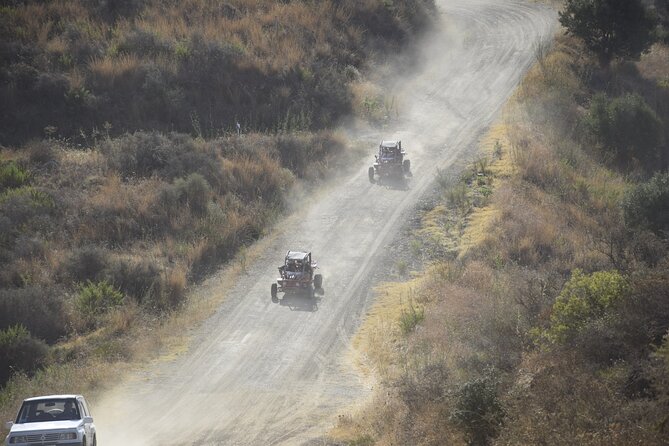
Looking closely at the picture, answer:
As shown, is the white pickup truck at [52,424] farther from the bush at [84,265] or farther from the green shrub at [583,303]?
the bush at [84,265]

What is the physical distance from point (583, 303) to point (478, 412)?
3.77 metres

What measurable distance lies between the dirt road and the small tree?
31.7ft

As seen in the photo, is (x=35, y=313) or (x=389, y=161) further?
(x=389, y=161)

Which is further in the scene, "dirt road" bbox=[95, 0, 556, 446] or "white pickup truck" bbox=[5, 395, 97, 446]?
"dirt road" bbox=[95, 0, 556, 446]

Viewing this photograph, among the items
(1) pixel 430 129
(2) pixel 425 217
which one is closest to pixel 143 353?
(2) pixel 425 217

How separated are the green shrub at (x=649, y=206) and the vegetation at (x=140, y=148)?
1560 centimetres

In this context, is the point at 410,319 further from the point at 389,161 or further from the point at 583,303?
the point at 389,161

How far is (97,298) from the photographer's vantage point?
2716cm

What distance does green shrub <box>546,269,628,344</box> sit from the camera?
619 inches

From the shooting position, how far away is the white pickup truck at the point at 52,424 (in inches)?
610

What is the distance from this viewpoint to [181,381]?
2306 cm

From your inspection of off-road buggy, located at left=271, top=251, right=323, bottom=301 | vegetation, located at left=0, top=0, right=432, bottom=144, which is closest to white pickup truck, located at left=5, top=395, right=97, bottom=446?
off-road buggy, located at left=271, top=251, right=323, bottom=301

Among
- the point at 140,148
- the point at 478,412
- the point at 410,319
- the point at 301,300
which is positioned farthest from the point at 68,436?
the point at 140,148

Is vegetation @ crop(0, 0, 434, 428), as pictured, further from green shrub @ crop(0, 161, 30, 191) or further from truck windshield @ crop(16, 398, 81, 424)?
truck windshield @ crop(16, 398, 81, 424)
